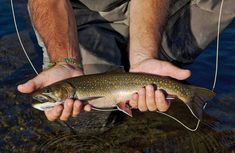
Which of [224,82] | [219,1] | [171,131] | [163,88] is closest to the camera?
[163,88]

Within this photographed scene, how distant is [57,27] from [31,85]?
3.34ft

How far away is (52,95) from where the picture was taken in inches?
150

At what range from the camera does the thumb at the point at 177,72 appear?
3846mm

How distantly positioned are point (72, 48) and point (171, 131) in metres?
1.45

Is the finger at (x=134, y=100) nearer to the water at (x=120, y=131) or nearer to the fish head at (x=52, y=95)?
the fish head at (x=52, y=95)

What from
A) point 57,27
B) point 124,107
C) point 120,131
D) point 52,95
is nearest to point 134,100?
point 124,107

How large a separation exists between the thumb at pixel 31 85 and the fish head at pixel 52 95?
0.21 ft

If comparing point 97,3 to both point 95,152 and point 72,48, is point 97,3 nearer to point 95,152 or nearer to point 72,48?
point 72,48

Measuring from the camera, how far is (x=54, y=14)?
15.6 ft

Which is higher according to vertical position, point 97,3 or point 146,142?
point 97,3

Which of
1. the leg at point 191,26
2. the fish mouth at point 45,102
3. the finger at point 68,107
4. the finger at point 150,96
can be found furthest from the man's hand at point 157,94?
the leg at point 191,26

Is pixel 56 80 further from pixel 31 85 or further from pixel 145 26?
pixel 145 26

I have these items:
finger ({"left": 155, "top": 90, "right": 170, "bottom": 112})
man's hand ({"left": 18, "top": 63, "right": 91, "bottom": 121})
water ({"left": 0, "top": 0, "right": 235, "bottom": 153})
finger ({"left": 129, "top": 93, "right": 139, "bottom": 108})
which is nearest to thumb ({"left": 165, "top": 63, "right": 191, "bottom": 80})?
finger ({"left": 155, "top": 90, "right": 170, "bottom": 112})

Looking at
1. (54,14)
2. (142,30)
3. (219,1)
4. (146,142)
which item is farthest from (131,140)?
(219,1)
